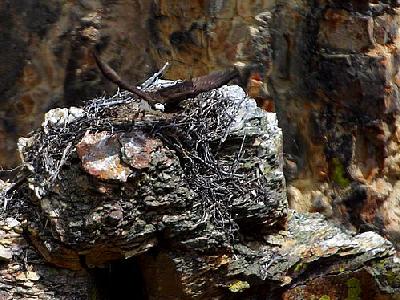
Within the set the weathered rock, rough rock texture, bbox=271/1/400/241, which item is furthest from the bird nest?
rough rock texture, bbox=271/1/400/241

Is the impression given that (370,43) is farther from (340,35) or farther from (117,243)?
(117,243)

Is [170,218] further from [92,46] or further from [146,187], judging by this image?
[92,46]

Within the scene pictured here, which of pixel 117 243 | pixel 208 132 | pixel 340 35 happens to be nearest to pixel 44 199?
pixel 117 243

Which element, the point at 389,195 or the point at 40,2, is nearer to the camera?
the point at 389,195

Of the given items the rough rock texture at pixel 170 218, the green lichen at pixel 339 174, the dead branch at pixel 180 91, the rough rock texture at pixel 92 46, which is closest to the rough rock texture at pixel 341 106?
the green lichen at pixel 339 174

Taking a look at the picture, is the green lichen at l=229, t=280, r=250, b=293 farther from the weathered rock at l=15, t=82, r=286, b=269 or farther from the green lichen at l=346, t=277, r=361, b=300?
the green lichen at l=346, t=277, r=361, b=300

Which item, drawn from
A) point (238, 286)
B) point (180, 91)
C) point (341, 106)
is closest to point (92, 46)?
point (341, 106)

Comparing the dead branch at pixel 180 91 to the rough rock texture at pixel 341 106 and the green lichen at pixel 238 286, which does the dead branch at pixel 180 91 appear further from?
the rough rock texture at pixel 341 106
